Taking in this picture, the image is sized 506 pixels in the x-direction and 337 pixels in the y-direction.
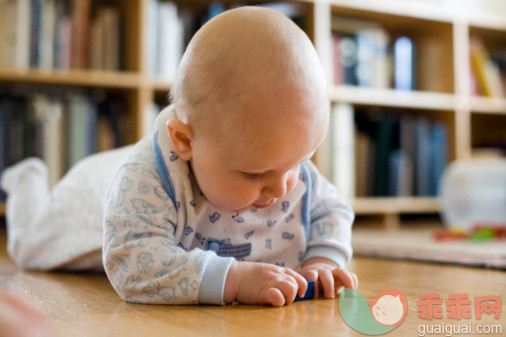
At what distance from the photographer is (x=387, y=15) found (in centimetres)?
233

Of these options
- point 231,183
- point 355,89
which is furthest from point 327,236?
point 355,89

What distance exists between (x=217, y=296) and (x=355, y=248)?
81 centimetres

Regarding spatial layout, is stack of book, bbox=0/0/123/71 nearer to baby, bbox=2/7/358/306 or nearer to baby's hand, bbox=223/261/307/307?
baby, bbox=2/7/358/306

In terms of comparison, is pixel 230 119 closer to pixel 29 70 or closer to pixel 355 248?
pixel 355 248

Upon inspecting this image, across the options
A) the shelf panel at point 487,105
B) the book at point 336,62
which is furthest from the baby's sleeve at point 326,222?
the shelf panel at point 487,105

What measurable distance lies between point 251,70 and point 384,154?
1.75 m

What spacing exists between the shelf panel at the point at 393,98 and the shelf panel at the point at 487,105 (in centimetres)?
13

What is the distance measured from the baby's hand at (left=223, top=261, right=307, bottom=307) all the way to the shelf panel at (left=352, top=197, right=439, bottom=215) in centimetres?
150

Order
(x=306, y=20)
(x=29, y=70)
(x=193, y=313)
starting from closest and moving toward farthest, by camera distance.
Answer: (x=193, y=313)
(x=29, y=70)
(x=306, y=20)

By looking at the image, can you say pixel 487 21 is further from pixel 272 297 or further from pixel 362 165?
pixel 272 297

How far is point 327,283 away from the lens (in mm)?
744

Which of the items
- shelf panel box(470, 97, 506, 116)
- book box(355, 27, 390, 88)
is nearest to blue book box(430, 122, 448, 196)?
shelf panel box(470, 97, 506, 116)

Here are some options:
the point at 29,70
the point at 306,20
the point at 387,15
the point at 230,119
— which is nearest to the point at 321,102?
the point at 230,119

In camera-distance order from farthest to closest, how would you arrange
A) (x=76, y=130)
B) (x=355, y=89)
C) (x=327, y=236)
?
1. (x=355, y=89)
2. (x=76, y=130)
3. (x=327, y=236)
